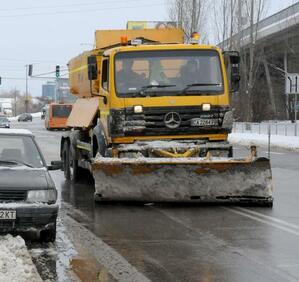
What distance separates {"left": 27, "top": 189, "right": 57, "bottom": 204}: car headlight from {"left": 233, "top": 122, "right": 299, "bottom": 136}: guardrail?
28949mm

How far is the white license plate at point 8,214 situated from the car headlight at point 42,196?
0.83ft

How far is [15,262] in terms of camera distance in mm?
6367

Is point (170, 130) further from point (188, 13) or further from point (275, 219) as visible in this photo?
point (188, 13)

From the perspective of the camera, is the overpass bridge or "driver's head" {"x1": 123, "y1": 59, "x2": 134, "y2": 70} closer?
"driver's head" {"x1": 123, "y1": 59, "x2": 134, "y2": 70}

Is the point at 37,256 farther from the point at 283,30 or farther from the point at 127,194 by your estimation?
the point at 283,30

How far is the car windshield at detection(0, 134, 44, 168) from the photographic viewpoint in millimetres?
8414

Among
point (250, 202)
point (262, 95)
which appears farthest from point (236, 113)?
point (250, 202)

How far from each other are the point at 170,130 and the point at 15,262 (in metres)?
5.66

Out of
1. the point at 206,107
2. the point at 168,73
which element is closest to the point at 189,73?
the point at 168,73

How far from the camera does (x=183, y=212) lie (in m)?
10.4

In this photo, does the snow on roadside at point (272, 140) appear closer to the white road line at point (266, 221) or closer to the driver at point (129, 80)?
the driver at point (129, 80)

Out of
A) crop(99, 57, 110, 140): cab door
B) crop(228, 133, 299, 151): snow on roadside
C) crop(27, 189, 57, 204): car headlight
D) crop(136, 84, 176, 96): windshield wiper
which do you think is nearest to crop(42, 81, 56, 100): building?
crop(228, 133, 299, 151): snow on roadside

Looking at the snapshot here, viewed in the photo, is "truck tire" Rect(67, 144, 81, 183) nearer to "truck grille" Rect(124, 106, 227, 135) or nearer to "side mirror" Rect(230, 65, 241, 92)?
"truck grille" Rect(124, 106, 227, 135)

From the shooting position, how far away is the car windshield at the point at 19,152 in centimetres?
841
